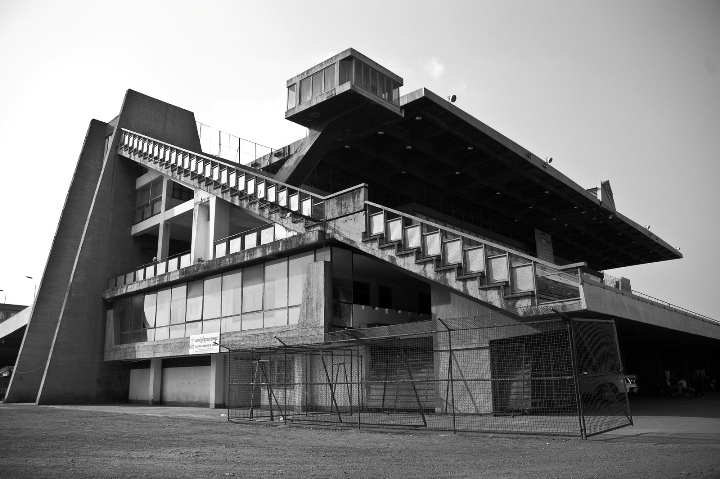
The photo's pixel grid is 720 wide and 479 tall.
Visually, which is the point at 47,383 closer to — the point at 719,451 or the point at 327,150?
the point at 327,150

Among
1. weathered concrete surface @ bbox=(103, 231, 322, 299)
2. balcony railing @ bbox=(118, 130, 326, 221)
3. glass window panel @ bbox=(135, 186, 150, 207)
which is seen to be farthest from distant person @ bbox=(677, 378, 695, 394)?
glass window panel @ bbox=(135, 186, 150, 207)

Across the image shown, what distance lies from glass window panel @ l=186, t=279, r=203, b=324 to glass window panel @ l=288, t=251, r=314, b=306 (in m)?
7.53

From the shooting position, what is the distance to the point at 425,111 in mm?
29016

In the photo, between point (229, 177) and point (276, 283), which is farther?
point (229, 177)

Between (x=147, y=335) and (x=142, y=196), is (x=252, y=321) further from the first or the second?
(x=142, y=196)

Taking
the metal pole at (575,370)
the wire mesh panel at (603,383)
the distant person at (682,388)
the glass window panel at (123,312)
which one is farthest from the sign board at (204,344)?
→ the distant person at (682,388)

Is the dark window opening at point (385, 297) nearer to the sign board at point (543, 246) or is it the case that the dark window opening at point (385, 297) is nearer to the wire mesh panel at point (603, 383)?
the wire mesh panel at point (603, 383)

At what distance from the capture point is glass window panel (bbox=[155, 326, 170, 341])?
33062 mm

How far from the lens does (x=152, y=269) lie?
34.9 m

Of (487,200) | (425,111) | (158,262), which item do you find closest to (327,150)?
(425,111)

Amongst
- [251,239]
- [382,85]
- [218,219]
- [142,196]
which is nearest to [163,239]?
[142,196]

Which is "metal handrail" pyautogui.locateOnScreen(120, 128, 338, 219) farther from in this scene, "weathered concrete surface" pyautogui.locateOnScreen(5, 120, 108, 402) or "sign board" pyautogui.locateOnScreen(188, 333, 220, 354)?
"sign board" pyautogui.locateOnScreen(188, 333, 220, 354)

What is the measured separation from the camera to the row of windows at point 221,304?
25.9 m

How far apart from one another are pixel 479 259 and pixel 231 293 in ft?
46.2
